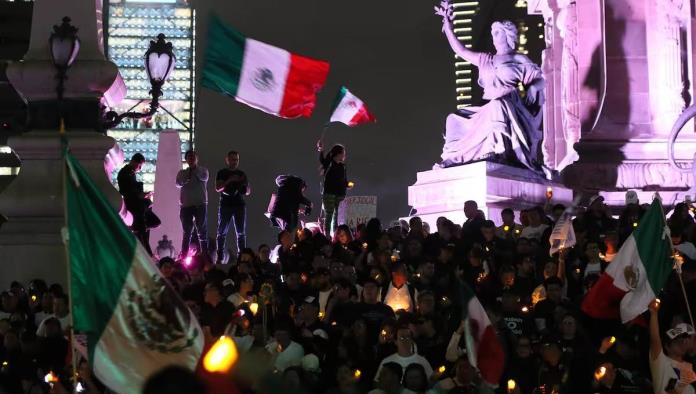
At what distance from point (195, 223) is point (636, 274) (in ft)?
27.2

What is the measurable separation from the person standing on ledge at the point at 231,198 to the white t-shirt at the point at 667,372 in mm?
7409

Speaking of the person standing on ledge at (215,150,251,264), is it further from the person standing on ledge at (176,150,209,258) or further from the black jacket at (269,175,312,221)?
the black jacket at (269,175,312,221)

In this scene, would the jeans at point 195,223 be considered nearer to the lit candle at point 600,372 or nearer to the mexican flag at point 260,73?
the mexican flag at point 260,73

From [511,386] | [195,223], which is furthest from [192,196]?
[511,386]

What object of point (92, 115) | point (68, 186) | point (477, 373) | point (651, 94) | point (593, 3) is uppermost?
point (593, 3)

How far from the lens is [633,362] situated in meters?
13.4

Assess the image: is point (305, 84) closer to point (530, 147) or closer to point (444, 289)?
point (444, 289)

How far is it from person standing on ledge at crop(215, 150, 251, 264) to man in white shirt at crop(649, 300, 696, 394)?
287 inches

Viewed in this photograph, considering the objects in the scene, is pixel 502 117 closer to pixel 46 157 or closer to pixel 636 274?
pixel 46 157

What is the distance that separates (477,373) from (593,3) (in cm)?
1693

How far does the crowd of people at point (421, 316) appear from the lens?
13.0 meters

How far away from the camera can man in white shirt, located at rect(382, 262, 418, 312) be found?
605 inches

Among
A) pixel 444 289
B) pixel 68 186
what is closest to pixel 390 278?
pixel 444 289

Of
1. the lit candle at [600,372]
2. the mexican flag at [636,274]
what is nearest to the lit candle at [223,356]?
the lit candle at [600,372]
